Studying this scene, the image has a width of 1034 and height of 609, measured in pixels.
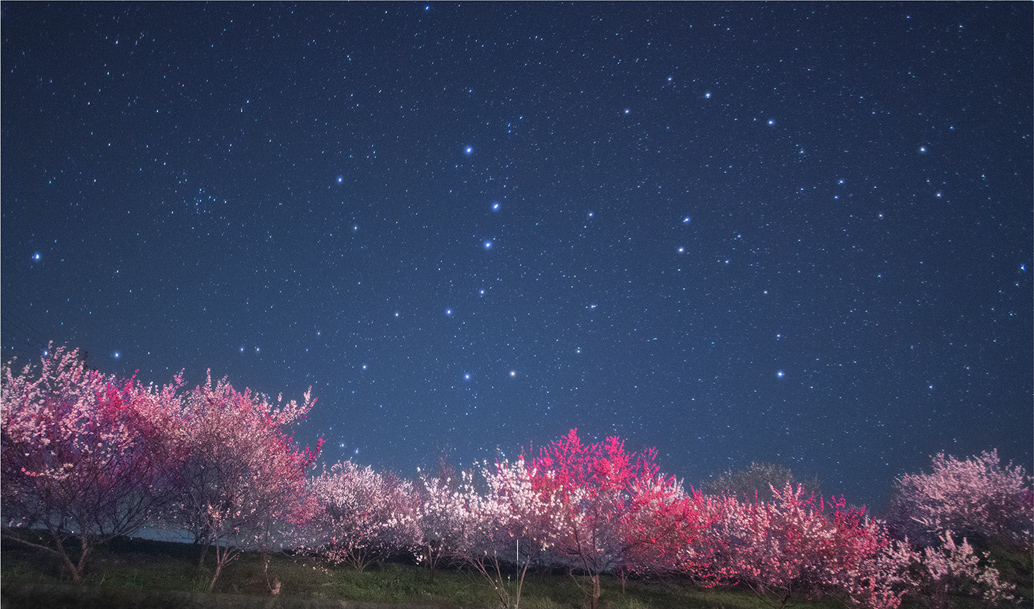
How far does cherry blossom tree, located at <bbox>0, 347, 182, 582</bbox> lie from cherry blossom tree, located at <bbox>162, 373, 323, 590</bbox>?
1.85m

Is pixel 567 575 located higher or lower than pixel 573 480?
lower

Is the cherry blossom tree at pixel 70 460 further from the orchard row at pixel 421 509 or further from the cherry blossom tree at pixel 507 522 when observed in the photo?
the cherry blossom tree at pixel 507 522

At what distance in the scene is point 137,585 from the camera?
14.2 meters

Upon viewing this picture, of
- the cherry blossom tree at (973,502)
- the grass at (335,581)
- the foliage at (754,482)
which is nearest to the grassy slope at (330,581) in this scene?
the grass at (335,581)

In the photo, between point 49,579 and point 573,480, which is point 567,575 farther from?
point 49,579

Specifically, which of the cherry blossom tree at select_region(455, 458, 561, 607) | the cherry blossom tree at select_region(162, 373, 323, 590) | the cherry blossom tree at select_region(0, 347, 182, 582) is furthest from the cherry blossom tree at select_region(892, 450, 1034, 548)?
the cherry blossom tree at select_region(0, 347, 182, 582)

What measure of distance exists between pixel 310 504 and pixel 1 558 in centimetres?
1324

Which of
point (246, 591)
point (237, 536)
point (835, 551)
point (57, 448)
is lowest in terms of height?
point (246, 591)

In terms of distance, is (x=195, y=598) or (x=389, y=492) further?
(x=389, y=492)

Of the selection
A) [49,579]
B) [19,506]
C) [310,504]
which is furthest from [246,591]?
[310,504]

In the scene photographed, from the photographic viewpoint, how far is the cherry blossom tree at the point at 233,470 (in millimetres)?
16344

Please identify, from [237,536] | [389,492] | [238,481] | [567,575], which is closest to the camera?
[238,481]

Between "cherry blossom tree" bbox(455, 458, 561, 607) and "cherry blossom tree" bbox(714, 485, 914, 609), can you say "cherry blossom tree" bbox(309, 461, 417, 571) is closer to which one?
"cherry blossom tree" bbox(455, 458, 561, 607)

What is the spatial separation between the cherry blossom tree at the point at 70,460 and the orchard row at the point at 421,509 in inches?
2.0
